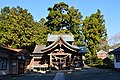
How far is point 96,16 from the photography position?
191 feet

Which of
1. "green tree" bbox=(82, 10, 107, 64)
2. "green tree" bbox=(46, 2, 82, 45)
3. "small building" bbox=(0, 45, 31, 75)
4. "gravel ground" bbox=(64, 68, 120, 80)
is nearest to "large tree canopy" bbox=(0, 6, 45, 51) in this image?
"green tree" bbox=(46, 2, 82, 45)

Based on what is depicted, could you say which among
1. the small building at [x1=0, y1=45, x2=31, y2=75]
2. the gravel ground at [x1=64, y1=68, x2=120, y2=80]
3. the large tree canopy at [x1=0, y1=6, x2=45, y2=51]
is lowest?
the gravel ground at [x1=64, y1=68, x2=120, y2=80]

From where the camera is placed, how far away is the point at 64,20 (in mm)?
56750

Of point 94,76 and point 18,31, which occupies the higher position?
point 18,31

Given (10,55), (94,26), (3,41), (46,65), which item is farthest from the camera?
(94,26)

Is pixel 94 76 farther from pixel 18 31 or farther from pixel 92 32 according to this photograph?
pixel 92 32

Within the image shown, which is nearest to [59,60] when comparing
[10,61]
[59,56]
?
[59,56]

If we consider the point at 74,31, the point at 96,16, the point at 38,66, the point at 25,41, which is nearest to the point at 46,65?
the point at 38,66

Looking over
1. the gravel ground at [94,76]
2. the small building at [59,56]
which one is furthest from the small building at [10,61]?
the small building at [59,56]

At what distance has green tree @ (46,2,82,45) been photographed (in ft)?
184

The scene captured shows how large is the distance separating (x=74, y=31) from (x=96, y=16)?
6807 mm

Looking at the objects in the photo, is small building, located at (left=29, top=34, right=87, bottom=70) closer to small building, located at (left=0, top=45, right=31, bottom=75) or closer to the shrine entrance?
the shrine entrance

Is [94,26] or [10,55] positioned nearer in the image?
[10,55]

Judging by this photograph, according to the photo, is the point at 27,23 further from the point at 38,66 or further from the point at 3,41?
the point at 38,66
